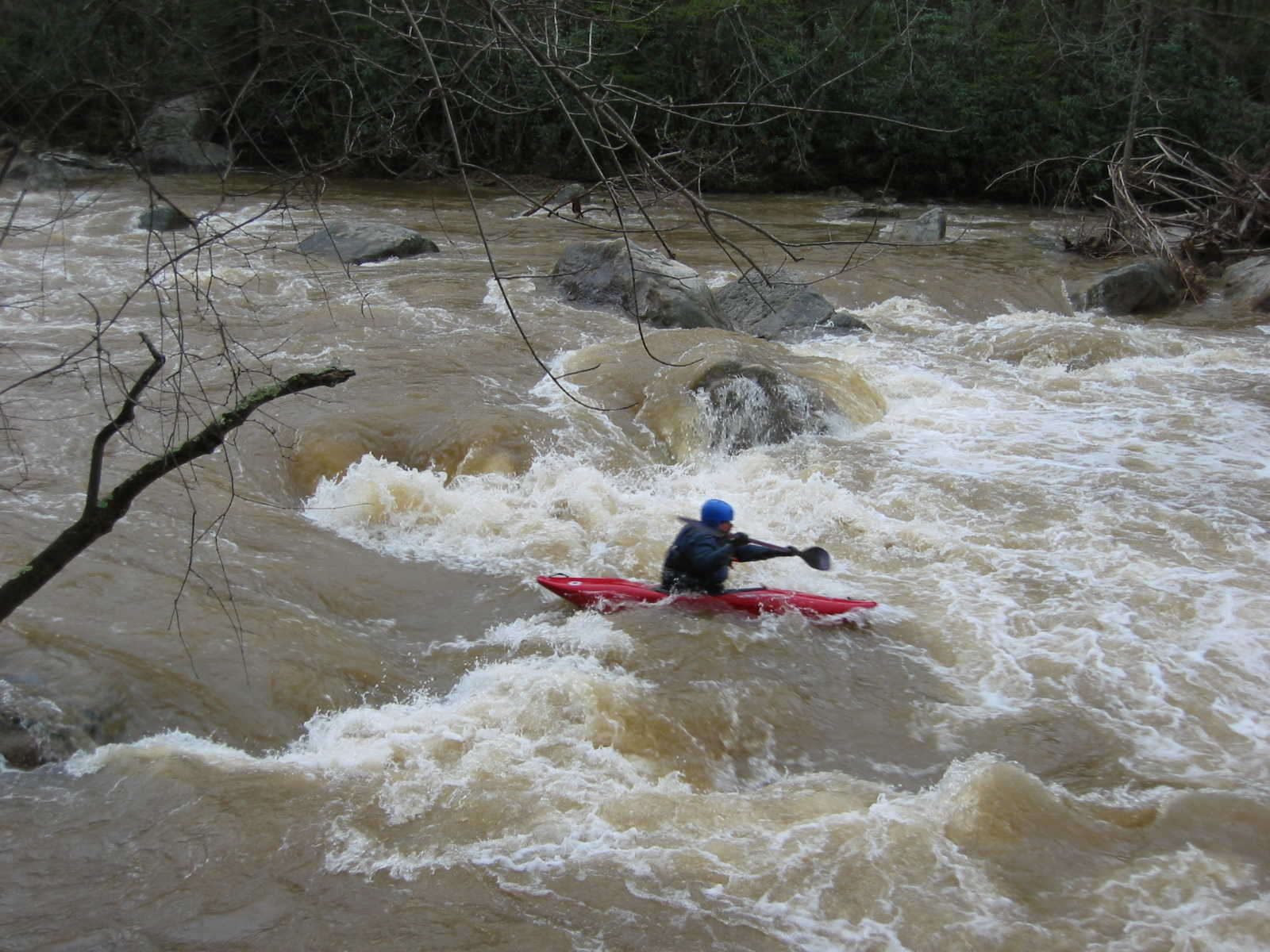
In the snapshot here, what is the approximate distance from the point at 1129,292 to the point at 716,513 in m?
7.97

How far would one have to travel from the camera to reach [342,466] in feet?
22.2

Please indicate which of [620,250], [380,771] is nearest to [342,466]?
[380,771]

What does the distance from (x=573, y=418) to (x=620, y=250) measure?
340 centimetres

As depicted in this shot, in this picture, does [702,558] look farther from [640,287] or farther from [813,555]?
[640,287]

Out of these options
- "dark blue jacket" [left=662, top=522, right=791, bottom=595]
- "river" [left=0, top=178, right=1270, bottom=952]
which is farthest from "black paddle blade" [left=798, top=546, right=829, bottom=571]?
"river" [left=0, top=178, right=1270, bottom=952]

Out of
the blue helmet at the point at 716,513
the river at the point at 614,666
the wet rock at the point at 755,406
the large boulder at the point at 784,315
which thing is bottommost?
the river at the point at 614,666

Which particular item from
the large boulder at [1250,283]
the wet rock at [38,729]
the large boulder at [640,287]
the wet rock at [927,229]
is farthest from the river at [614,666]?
the wet rock at [927,229]

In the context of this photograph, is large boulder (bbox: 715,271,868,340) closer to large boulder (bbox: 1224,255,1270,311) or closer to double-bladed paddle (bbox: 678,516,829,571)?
large boulder (bbox: 1224,255,1270,311)

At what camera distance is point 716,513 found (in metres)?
5.69

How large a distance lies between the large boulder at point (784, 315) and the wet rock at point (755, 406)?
2.23 metres

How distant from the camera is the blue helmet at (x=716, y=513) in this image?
18.7 ft

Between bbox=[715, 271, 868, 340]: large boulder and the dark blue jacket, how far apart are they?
4889 millimetres

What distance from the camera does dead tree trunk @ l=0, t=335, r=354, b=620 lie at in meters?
2.74

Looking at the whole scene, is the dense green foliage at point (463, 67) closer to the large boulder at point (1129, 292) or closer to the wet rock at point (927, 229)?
the wet rock at point (927, 229)
